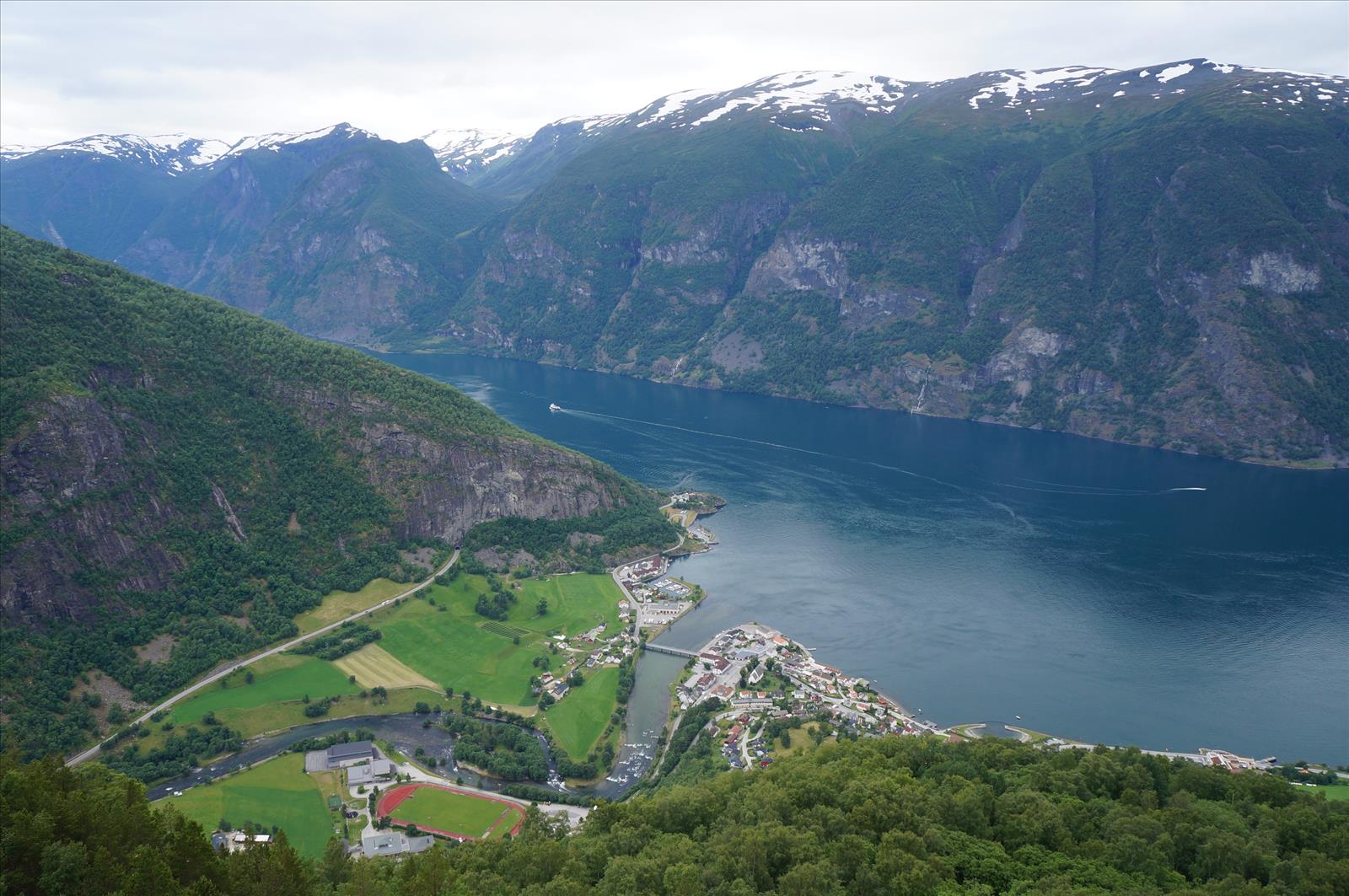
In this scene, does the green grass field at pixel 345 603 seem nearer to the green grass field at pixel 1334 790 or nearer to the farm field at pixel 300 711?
the farm field at pixel 300 711

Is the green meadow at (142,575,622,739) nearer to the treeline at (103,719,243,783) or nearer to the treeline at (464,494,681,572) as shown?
the treeline at (103,719,243,783)

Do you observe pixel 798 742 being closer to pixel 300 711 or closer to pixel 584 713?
pixel 584 713

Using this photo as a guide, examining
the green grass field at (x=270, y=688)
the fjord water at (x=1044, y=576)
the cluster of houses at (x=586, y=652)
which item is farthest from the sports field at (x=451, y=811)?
the fjord water at (x=1044, y=576)

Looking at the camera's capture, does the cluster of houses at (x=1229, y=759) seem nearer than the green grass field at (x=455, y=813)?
No

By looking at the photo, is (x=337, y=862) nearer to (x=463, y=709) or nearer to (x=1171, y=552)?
(x=463, y=709)

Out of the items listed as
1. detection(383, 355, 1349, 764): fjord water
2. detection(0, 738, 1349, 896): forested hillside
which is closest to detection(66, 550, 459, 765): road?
detection(383, 355, 1349, 764): fjord water

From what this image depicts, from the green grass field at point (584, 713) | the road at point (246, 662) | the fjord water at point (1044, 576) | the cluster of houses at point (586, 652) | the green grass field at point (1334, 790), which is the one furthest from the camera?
the cluster of houses at point (586, 652)

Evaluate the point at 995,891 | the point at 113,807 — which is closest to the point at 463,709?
the point at 113,807
